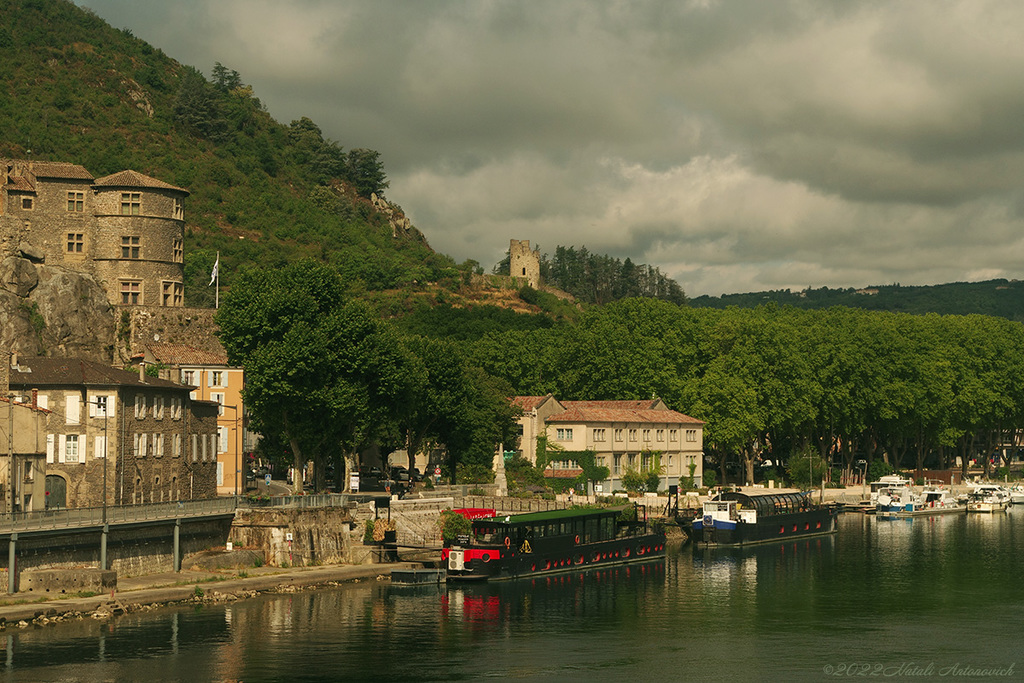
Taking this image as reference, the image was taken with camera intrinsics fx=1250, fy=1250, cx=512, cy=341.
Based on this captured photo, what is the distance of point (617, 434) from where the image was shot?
126438mm

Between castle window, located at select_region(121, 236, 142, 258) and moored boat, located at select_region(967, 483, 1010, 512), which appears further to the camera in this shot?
moored boat, located at select_region(967, 483, 1010, 512)

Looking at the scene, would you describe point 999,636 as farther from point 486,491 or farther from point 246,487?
point 246,487

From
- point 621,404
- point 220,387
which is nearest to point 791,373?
point 621,404

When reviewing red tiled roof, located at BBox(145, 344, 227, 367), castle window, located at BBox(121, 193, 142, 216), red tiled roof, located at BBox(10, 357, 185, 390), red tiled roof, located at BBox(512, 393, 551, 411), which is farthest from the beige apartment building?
red tiled roof, located at BBox(512, 393, 551, 411)

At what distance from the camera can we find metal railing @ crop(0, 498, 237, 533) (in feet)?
206

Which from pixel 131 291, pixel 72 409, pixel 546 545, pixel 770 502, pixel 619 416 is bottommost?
pixel 546 545

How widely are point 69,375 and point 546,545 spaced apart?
110 ft

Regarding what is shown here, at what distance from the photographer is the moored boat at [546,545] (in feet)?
Result: 262

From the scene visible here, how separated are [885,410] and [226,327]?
91421mm

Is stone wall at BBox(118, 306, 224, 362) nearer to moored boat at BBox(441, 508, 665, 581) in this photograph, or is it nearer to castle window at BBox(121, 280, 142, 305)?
castle window at BBox(121, 280, 142, 305)

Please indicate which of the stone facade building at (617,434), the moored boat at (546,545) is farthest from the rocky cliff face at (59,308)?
the moored boat at (546,545)

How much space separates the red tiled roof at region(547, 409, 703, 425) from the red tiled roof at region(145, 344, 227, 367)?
109 feet

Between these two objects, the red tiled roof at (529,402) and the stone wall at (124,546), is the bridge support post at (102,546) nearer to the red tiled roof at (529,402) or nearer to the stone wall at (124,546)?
the stone wall at (124,546)

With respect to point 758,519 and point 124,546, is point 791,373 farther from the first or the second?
point 124,546
